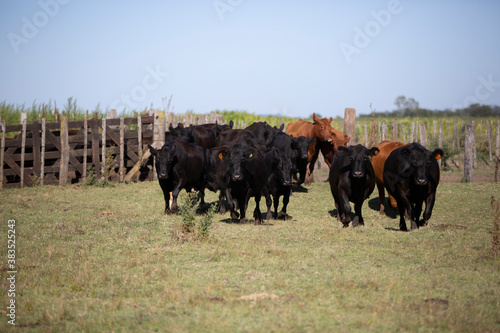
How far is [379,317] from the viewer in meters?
5.42

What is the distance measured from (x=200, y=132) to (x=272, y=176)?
5.18 meters

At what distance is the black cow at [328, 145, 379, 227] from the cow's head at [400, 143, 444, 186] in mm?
746

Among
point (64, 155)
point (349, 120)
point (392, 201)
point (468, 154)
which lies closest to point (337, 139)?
point (349, 120)

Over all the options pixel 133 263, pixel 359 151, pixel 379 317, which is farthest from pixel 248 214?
pixel 379 317

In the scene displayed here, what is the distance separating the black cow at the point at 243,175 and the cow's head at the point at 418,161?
9.74ft

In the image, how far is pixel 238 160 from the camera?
1137 cm

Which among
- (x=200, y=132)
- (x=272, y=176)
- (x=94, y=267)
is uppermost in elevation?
(x=200, y=132)

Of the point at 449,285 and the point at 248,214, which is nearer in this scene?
the point at 449,285

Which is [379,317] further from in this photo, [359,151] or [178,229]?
[359,151]

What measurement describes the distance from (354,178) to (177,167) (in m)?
4.06

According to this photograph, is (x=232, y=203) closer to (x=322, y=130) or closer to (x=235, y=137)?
(x=235, y=137)

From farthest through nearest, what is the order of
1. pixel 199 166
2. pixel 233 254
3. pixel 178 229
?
pixel 199 166
pixel 178 229
pixel 233 254

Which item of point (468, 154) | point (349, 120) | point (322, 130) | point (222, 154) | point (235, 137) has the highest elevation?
point (349, 120)

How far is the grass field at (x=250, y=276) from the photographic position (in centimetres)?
544
